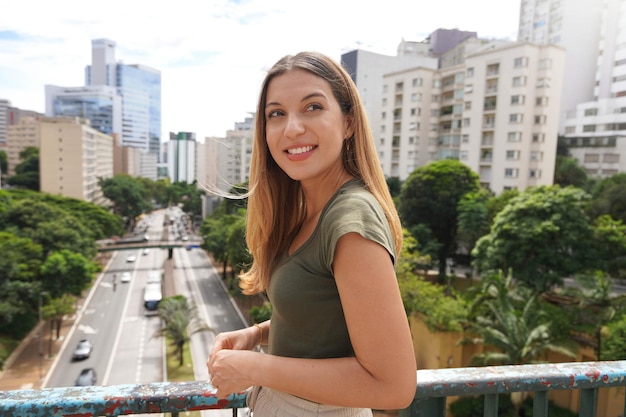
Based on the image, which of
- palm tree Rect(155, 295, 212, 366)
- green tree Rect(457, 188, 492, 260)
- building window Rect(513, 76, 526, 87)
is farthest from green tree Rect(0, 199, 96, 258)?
building window Rect(513, 76, 526, 87)

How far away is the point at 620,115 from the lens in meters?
29.8

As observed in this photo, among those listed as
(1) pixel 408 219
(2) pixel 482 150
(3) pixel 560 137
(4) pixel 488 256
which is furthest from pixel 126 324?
(3) pixel 560 137

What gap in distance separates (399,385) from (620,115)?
3494 centimetres

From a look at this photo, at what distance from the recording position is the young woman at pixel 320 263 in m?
0.95

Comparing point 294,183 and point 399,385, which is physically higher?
point 294,183

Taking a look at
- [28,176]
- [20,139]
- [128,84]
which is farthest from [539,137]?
[128,84]

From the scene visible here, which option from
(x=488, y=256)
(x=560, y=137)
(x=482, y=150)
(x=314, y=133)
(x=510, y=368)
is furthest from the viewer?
(x=560, y=137)

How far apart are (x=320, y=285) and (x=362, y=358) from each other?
0.58 feet

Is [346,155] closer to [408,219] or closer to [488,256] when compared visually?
[488,256]

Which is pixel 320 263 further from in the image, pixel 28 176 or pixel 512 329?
pixel 28 176

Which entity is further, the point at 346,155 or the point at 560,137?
the point at 560,137

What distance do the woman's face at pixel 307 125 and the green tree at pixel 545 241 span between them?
14.9 m

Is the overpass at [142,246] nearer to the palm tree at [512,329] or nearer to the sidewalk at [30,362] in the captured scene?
the sidewalk at [30,362]

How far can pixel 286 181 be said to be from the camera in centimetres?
144
